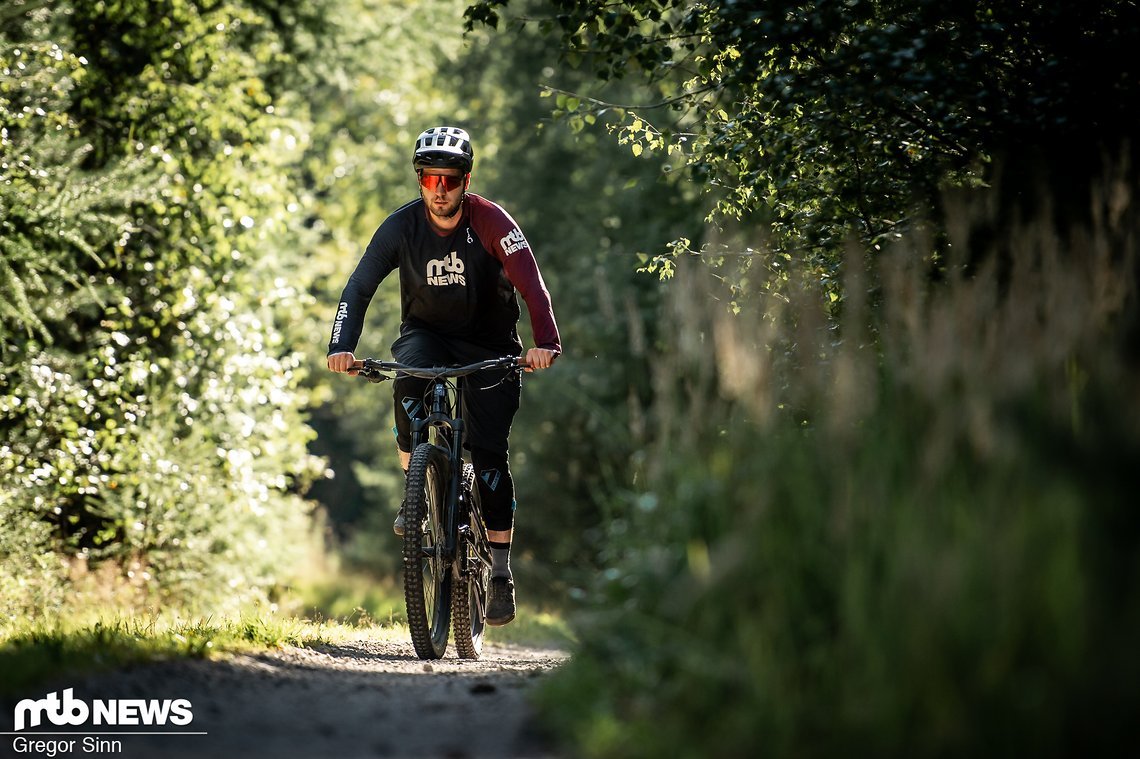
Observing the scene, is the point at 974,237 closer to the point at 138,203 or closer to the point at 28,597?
the point at 28,597

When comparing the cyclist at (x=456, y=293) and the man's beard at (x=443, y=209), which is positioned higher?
the man's beard at (x=443, y=209)

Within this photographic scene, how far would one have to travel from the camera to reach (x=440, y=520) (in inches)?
268

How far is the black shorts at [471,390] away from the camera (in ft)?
23.1

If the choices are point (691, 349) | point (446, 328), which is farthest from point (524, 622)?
point (691, 349)

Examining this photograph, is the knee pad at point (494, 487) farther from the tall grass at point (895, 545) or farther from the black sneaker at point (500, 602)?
the tall grass at point (895, 545)

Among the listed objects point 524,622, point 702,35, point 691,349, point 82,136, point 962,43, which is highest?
point 82,136

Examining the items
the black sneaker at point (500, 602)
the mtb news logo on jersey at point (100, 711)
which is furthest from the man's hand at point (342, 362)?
the mtb news logo on jersey at point (100, 711)

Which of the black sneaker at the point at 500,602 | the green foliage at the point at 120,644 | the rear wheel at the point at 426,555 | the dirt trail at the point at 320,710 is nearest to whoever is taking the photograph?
the dirt trail at the point at 320,710

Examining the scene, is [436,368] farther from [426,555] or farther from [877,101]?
[877,101]

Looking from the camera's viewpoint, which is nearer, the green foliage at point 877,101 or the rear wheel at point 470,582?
the green foliage at point 877,101

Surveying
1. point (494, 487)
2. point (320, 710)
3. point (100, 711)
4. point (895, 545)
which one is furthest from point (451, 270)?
point (895, 545)

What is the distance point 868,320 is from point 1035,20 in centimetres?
155

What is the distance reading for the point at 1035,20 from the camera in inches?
→ 243

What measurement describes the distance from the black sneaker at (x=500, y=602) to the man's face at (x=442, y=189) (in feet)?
6.78
